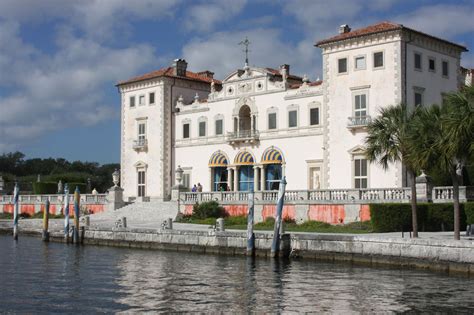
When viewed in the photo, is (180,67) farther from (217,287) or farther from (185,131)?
(217,287)

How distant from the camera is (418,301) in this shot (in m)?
20.9

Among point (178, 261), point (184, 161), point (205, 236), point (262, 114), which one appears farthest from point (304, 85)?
point (178, 261)

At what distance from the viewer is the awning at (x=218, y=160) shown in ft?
178

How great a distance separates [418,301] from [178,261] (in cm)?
1280

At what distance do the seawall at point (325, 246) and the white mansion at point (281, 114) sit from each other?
45.5 feet

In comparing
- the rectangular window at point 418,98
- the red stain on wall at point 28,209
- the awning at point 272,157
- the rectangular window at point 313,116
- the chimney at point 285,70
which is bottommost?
the red stain on wall at point 28,209

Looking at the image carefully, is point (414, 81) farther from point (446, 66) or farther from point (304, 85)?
point (304, 85)

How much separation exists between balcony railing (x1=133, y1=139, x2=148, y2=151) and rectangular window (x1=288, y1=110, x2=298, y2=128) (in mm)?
13994

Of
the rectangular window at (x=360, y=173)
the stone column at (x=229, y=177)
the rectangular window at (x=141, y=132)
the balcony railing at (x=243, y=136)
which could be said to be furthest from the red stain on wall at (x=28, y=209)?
the rectangular window at (x=360, y=173)

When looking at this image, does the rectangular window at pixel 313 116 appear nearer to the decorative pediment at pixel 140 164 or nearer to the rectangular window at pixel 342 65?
the rectangular window at pixel 342 65

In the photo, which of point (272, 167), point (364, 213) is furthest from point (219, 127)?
point (364, 213)

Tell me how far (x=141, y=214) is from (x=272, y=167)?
31.2ft

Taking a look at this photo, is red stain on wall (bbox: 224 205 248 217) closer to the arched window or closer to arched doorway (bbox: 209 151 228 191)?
the arched window

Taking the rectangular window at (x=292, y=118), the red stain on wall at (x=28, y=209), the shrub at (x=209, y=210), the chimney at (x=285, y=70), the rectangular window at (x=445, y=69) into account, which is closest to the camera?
the shrub at (x=209, y=210)
